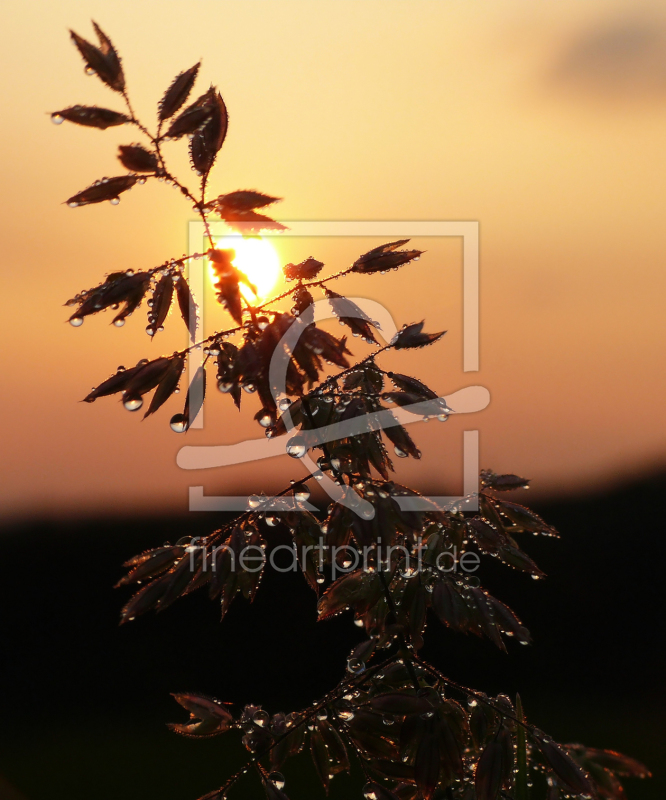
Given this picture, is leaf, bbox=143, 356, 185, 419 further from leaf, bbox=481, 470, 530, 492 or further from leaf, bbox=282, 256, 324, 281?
leaf, bbox=481, 470, 530, 492

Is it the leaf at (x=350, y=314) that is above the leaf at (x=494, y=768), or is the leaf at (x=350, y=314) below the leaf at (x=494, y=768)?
above

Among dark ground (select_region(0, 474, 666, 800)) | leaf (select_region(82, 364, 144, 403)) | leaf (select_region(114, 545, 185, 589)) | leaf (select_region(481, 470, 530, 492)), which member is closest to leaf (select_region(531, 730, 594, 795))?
leaf (select_region(481, 470, 530, 492))

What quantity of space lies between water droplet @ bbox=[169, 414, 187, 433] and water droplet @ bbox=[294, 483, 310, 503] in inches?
10.8

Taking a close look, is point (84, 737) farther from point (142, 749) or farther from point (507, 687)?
point (507, 687)

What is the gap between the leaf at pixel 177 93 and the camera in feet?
3.08

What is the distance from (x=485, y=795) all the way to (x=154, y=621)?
5382 mm

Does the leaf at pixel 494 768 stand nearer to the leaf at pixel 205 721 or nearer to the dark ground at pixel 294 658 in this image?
the leaf at pixel 205 721

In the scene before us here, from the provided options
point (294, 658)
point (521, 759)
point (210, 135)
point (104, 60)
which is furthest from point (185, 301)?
point (294, 658)

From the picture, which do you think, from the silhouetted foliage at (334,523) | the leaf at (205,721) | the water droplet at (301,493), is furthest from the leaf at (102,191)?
the leaf at (205,721)

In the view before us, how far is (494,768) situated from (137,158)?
1339 millimetres

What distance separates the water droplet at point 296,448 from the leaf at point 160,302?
322 millimetres

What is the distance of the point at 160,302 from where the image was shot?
3.23 feet

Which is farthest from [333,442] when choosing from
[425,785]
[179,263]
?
[425,785]

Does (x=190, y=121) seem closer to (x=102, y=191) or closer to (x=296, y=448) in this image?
(x=102, y=191)
